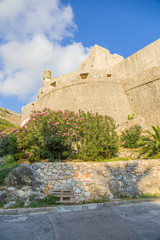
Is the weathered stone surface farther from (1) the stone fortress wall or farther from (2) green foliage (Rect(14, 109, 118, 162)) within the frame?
(1) the stone fortress wall

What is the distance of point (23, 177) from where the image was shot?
25.2 feet

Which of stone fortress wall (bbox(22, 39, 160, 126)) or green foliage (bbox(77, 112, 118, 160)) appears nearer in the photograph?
green foliage (bbox(77, 112, 118, 160))

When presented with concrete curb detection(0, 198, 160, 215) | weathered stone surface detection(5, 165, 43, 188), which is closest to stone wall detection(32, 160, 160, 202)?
weathered stone surface detection(5, 165, 43, 188)

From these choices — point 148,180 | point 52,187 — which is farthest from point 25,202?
point 148,180

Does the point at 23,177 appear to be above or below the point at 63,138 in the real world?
below

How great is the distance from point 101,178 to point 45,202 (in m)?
2.69

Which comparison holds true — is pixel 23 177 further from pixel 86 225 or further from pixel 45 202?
pixel 86 225

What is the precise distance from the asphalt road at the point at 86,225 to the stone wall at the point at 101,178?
1671 millimetres

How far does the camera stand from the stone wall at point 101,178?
24.8 feet

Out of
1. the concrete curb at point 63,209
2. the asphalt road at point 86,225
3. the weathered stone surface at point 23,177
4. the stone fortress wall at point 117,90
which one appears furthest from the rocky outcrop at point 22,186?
the stone fortress wall at point 117,90

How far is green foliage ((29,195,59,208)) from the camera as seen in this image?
652 centimetres

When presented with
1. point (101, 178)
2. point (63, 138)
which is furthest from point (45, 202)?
point (63, 138)

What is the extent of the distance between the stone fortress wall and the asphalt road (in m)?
12.3

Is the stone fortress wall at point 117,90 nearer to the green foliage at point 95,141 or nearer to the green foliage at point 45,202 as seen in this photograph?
the green foliage at point 95,141
